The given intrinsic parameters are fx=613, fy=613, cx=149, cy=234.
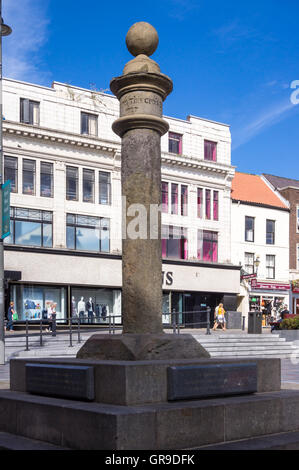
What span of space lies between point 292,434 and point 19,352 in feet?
51.8

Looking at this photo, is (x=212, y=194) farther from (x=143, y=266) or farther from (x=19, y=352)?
(x=143, y=266)

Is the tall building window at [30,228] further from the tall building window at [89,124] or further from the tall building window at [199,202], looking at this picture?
the tall building window at [199,202]

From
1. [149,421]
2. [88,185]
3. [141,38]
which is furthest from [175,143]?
[149,421]

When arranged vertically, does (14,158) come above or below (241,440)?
above

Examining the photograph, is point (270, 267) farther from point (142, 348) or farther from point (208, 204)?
point (142, 348)

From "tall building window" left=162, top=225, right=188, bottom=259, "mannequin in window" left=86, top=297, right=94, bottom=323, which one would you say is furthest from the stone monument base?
"tall building window" left=162, top=225, right=188, bottom=259

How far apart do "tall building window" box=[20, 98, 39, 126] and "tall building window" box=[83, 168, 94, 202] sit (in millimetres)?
4468

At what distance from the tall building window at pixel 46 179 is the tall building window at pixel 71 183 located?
1147mm

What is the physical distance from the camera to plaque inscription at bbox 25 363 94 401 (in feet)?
22.4

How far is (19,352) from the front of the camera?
70.9 ft

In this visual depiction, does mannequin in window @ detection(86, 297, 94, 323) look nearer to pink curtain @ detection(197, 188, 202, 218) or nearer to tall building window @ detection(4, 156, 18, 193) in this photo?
tall building window @ detection(4, 156, 18, 193)

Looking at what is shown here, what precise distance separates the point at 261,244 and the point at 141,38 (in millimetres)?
40838

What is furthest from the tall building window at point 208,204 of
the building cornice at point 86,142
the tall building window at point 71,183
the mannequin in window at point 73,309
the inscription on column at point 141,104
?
the inscription on column at point 141,104
